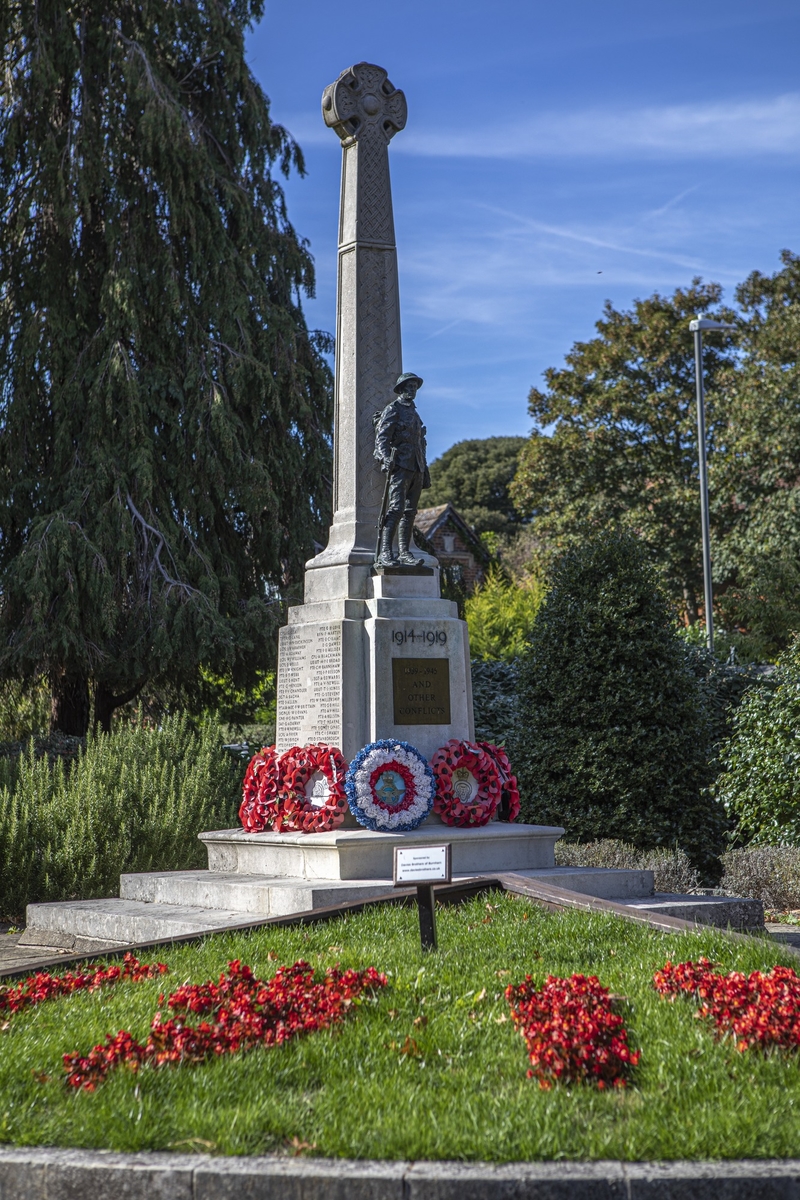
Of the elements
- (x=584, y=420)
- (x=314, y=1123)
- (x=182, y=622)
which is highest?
(x=584, y=420)

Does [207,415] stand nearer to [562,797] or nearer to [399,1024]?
[562,797]

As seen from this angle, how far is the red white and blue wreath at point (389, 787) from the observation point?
28.8 feet

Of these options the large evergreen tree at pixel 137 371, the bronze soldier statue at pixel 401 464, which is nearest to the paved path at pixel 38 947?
the bronze soldier statue at pixel 401 464

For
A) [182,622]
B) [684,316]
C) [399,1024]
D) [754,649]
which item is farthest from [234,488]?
[684,316]

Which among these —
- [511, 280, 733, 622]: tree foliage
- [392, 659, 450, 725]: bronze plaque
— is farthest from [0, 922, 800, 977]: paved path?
[511, 280, 733, 622]: tree foliage

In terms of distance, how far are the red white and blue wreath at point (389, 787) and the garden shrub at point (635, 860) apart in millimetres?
2236

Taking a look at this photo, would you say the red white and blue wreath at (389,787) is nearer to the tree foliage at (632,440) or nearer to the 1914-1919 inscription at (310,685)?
the 1914-1919 inscription at (310,685)

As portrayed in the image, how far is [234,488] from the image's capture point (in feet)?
61.4

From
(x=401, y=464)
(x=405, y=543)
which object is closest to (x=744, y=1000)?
(x=405, y=543)

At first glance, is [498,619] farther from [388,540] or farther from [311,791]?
[311,791]

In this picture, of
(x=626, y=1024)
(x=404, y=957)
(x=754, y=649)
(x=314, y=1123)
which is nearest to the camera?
(x=314, y=1123)

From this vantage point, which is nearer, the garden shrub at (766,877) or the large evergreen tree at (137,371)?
the garden shrub at (766,877)

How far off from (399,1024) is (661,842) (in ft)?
26.8

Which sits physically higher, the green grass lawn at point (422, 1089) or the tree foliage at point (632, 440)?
the tree foliage at point (632, 440)
